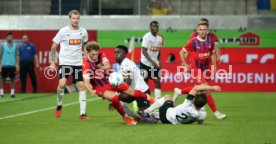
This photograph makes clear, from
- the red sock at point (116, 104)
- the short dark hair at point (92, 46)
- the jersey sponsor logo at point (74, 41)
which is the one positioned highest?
the jersey sponsor logo at point (74, 41)

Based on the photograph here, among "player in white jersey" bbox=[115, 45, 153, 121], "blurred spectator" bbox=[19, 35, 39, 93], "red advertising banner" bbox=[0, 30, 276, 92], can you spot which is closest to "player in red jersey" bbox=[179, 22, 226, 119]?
"player in white jersey" bbox=[115, 45, 153, 121]

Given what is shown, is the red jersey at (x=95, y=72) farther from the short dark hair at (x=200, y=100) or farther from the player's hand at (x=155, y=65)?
the player's hand at (x=155, y=65)

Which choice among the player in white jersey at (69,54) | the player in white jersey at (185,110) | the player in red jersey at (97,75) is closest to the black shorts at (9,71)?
the player in white jersey at (69,54)

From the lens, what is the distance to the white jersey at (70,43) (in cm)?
1766

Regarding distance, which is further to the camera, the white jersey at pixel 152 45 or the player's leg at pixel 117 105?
the white jersey at pixel 152 45

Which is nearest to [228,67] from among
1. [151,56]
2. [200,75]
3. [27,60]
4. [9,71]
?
[27,60]

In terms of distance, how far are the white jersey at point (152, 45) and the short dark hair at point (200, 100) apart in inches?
254

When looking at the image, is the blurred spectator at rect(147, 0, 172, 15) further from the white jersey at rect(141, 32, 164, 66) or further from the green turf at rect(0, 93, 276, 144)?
the green turf at rect(0, 93, 276, 144)

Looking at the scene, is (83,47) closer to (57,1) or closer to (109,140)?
(109,140)

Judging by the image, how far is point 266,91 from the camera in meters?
29.3

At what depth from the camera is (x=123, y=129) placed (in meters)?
14.2

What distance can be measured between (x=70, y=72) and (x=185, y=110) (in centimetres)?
394

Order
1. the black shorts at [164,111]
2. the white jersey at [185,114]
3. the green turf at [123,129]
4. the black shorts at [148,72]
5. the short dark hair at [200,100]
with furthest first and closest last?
the black shorts at [148,72], the black shorts at [164,111], the white jersey at [185,114], the short dark hair at [200,100], the green turf at [123,129]

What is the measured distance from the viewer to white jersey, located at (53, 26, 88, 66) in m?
17.7
